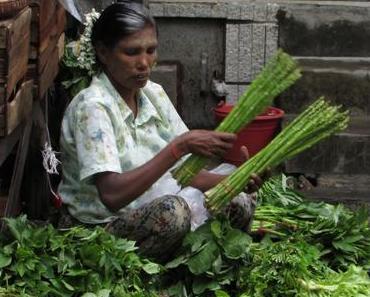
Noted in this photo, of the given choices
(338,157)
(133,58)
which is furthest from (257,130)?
(133,58)

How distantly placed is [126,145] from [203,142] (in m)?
0.45

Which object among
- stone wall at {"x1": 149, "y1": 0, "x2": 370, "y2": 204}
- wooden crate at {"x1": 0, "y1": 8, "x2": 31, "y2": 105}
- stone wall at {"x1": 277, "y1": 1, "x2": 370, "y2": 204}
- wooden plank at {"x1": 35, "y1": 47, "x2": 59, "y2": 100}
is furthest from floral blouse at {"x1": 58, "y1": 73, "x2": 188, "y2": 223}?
stone wall at {"x1": 149, "y1": 0, "x2": 370, "y2": 204}

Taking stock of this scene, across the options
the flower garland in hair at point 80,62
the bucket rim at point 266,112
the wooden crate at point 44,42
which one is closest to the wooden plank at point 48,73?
the wooden crate at point 44,42

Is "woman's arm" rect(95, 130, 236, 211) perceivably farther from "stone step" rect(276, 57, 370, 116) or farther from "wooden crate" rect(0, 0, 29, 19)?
"stone step" rect(276, 57, 370, 116)

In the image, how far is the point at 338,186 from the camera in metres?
6.77

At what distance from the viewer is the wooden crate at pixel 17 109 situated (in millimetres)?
3887

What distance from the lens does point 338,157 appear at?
6.94m

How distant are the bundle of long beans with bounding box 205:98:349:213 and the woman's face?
1.98ft

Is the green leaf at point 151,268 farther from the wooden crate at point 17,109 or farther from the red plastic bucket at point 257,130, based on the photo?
the red plastic bucket at point 257,130

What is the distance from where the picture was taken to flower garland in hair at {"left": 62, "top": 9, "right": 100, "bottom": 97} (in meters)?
4.53

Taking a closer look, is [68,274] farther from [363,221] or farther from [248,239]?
[363,221]

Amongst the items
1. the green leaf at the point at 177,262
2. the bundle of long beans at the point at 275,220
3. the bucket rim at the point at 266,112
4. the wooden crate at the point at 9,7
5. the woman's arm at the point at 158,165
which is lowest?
the bundle of long beans at the point at 275,220

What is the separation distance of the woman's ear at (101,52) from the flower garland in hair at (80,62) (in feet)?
0.19

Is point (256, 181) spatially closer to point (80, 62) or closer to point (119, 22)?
point (119, 22)
